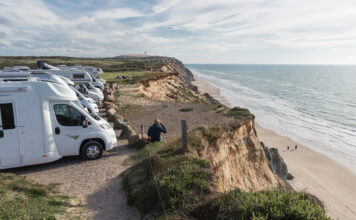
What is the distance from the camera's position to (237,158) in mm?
13328

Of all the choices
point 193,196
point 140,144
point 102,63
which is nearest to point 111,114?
point 140,144

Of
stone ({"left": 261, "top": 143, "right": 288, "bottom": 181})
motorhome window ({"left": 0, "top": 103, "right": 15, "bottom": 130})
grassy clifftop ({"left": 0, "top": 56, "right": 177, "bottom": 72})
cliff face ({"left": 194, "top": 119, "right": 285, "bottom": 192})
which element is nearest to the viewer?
motorhome window ({"left": 0, "top": 103, "right": 15, "bottom": 130})

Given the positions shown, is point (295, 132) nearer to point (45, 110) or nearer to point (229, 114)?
point (229, 114)

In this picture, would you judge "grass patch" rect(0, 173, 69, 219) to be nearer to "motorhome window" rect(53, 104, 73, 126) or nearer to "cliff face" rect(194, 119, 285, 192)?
"motorhome window" rect(53, 104, 73, 126)

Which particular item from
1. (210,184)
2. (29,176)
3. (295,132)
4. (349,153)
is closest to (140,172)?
(210,184)

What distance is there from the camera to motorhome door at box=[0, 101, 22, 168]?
7922mm

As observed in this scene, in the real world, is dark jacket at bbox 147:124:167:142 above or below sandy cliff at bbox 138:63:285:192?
above

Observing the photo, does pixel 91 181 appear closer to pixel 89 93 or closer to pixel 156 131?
pixel 156 131

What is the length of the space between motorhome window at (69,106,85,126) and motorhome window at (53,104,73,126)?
0.15 m

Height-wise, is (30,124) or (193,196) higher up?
(30,124)

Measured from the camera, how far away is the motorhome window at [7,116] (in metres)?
7.92

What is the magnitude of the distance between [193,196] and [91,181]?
4196 millimetres

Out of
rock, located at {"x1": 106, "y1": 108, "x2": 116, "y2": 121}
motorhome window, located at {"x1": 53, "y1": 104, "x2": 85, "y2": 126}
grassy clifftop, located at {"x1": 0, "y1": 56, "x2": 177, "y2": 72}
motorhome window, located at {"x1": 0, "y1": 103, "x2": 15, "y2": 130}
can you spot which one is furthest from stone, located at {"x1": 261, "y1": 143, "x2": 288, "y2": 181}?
grassy clifftop, located at {"x1": 0, "y1": 56, "x2": 177, "y2": 72}

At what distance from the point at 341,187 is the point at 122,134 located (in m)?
18.5
